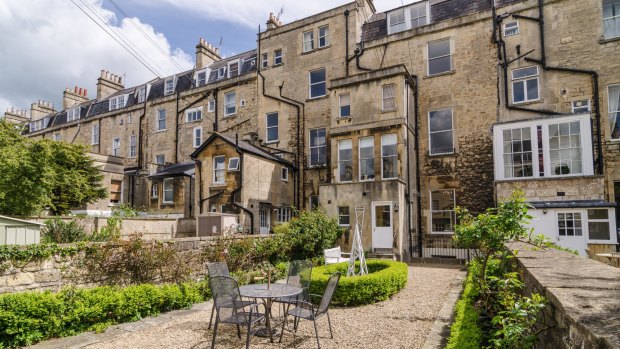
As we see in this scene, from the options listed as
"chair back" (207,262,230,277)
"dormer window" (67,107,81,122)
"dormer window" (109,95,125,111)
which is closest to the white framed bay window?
"chair back" (207,262,230,277)

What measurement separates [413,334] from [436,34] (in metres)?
17.7

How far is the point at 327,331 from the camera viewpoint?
7.00 m

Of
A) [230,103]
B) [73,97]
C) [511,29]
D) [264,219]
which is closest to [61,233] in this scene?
[264,219]

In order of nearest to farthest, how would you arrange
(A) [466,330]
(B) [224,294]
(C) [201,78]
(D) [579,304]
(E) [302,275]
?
(D) [579,304], (A) [466,330], (B) [224,294], (E) [302,275], (C) [201,78]

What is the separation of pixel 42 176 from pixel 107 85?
70.8 feet

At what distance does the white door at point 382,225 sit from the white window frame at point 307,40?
1177 cm

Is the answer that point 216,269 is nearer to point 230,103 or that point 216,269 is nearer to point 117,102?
point 230,103

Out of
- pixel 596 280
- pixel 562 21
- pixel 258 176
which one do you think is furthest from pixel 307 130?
pixel 596 280

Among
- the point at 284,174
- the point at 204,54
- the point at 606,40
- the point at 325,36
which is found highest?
the point at 204,54

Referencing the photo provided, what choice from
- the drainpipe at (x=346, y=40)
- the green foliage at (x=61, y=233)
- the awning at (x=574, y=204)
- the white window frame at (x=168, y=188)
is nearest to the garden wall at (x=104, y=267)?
the green foliage at (x=61, y=233)

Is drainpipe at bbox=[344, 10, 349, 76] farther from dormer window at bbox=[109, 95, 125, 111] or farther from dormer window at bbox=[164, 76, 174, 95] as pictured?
dormer window at bbox=[109, 95, 125, 111]

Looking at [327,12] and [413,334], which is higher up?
[327,12]

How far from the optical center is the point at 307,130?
2305 centimetres

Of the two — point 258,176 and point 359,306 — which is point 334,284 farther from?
point 258,176
